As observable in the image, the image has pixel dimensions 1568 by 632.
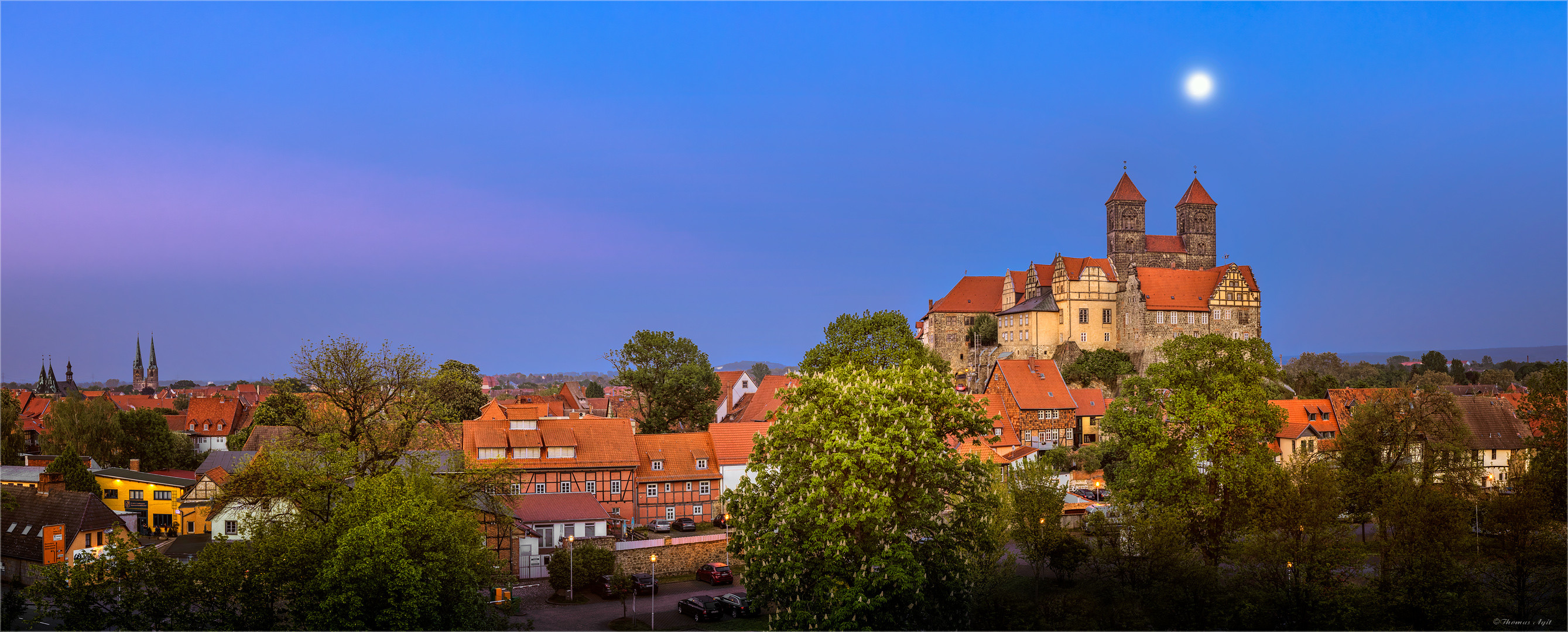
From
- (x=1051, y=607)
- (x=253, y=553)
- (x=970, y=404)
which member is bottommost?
(x=1051, y=607)

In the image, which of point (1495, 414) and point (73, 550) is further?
point (1495, 414)

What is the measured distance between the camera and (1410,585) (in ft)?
81.8

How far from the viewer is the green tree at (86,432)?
57750mm

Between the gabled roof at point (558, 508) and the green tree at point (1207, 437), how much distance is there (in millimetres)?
18982

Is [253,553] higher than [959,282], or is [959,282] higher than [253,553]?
[959,282]

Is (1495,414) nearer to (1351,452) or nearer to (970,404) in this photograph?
(1351,452)

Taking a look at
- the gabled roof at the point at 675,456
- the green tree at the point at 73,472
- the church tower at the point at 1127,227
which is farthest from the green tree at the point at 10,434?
the church tower at the point at 1127,227

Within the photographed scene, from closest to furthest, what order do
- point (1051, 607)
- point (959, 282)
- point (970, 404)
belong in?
point (970, 404)
point (1051, 607)
point (959, 282)

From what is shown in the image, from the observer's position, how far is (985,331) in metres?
93.0

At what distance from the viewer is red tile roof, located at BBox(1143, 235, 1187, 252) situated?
105250 millimetres

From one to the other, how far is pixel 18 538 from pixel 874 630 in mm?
32481

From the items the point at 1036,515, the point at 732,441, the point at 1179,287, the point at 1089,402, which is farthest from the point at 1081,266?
the point at 1036,515

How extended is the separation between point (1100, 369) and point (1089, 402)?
15.4m

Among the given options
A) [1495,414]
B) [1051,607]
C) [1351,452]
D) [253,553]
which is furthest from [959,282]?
[253,553]
